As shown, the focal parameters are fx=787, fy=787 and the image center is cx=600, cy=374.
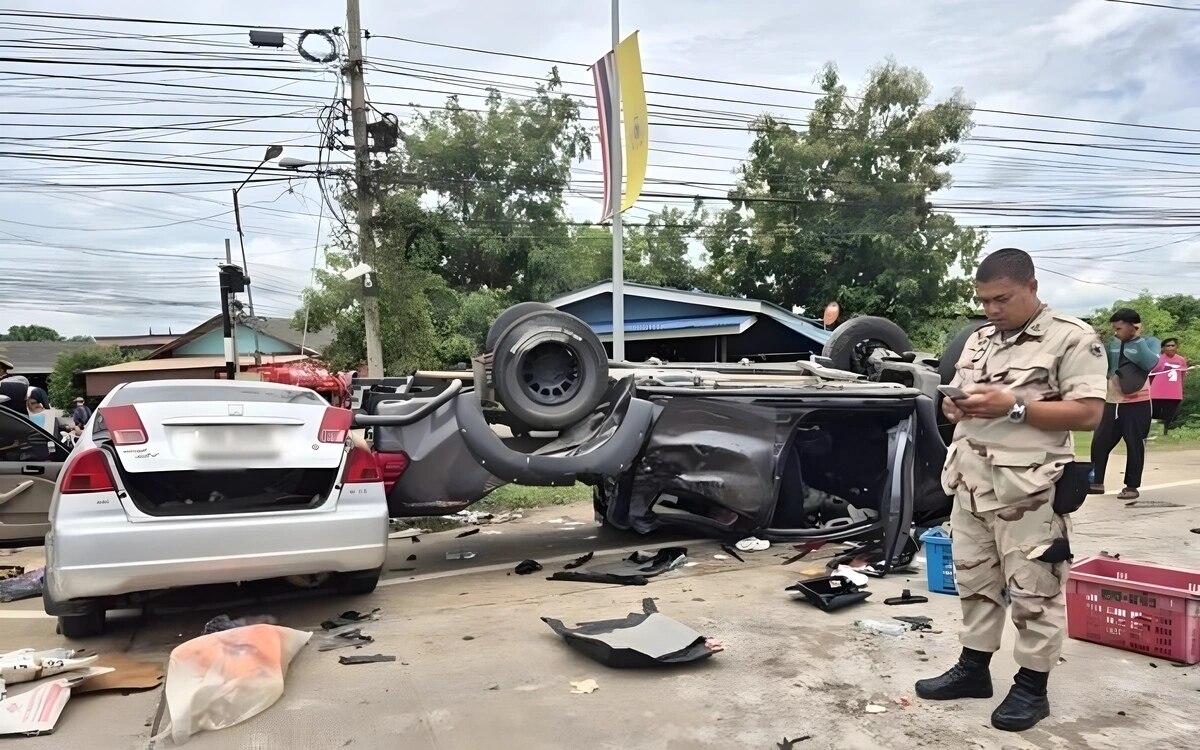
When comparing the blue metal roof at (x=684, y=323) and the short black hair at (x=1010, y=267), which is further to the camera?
the blue metal roof at (x=684, y=323)

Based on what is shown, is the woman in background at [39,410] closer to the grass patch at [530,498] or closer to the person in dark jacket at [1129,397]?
the grass patch at [530,498]

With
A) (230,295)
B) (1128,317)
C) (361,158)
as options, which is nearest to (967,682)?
(1128,317)

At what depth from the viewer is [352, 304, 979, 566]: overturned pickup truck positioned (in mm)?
5137

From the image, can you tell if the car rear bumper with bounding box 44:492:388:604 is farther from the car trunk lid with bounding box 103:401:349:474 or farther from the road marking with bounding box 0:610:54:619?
the road marking with bounding box 0:610:54:619

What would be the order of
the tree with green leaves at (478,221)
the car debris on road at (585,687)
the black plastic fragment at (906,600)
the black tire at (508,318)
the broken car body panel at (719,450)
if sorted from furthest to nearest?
1. the tree with green leaves at (478,221)
2. the black tire at (508,318)
3. the broken car body panel at (719,450)
4. the black plastic fragment at (906,600)
5. the car debris on road at (585,687)

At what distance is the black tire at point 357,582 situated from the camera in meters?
4.73

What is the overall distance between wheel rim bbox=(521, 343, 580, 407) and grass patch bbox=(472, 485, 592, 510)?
303 centimetres

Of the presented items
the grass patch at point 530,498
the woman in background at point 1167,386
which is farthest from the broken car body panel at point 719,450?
the woman in background at point 1167,386

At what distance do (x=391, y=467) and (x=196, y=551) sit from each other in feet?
4.61

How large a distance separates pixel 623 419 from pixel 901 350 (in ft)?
8.90

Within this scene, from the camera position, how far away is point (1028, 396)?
295 centimetres

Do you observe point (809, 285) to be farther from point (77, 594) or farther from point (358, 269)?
point (77, 594)

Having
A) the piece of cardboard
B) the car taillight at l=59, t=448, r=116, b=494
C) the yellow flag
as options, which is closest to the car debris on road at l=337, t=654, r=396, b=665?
the piece of cardboard

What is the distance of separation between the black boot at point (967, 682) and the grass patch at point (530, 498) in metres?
5.45
